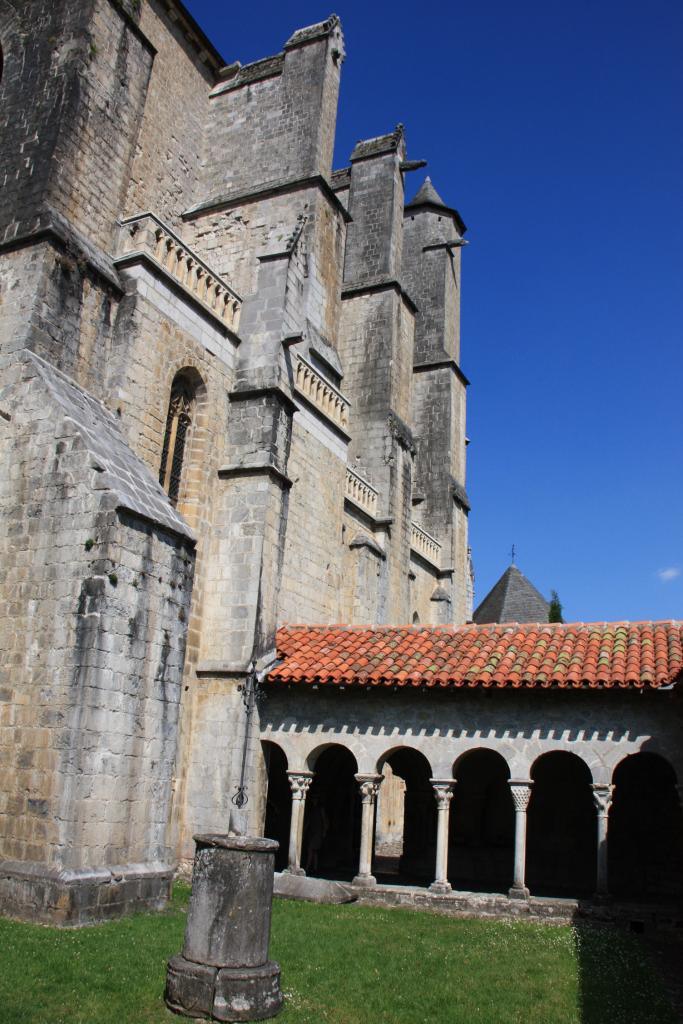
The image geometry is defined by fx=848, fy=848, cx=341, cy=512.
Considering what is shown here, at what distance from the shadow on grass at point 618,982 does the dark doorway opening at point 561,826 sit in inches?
199

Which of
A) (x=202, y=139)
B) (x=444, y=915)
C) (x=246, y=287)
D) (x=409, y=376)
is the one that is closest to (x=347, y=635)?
(x=444, y=915)

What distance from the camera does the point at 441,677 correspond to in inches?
472

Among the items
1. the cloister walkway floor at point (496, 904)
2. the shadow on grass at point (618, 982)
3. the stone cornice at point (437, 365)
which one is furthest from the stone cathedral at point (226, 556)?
the stone cornice at point (437, 365)

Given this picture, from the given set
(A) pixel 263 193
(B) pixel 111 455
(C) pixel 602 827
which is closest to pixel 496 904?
(C) pixel 602 827

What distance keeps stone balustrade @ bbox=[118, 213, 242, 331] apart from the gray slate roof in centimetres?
266

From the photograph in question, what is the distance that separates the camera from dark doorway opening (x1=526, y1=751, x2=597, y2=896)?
15.2 meters

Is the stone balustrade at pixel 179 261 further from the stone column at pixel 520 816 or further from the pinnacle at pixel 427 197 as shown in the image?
the pinnacle at pixel 427 197

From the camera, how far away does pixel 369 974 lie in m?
7.50

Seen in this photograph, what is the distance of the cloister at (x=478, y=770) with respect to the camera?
11.5 metres

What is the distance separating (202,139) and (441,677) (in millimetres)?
12750

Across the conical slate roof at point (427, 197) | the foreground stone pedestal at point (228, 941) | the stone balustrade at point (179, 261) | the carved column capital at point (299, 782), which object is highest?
the conical slate roof at point (427, 197)

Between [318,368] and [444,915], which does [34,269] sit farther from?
[444,915]

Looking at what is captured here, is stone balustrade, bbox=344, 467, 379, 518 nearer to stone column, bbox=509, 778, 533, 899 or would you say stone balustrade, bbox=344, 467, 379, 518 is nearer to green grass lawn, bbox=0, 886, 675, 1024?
stone column, bbox=509, 778, 533, 899

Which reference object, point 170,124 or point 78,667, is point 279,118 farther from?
point 78,667
